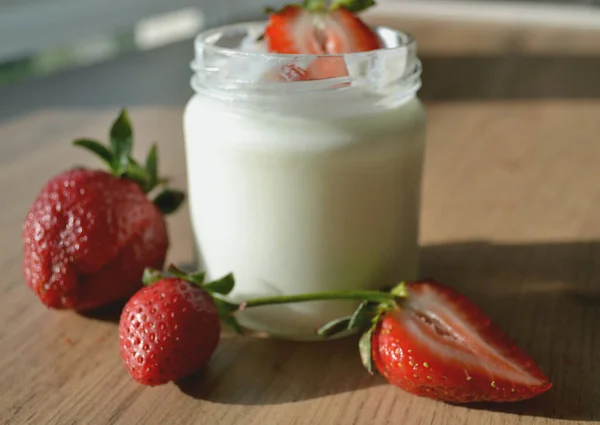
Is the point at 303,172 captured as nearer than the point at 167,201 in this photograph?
Yes

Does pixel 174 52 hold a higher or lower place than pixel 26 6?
lower

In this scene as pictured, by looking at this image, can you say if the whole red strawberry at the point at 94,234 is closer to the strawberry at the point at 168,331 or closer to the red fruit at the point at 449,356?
the strawberry at the point at 168,331

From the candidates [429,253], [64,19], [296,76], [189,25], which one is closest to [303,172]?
[296,76]

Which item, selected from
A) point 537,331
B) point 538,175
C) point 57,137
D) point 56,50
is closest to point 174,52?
point 56,50

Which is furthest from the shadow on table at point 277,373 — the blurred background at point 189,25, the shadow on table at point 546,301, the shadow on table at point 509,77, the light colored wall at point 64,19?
the light colored wall at point 64,19

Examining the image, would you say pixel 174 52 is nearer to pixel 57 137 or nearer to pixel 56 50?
pixel 56 50

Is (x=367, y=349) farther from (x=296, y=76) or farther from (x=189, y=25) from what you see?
(x=189, y=25)

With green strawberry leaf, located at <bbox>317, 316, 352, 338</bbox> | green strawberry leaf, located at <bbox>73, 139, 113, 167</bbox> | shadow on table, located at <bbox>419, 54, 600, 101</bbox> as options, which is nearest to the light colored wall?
shadow on table, located at <bbox>419, 54, 600, 101</bbox>
